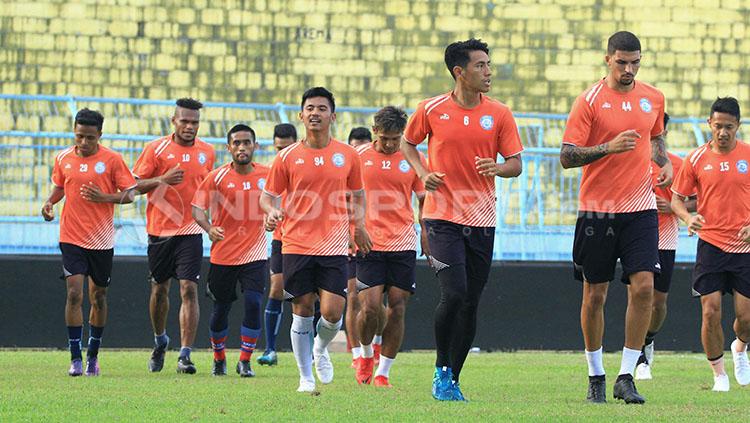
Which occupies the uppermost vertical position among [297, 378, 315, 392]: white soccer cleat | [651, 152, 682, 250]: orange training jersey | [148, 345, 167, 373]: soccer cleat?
[651, 152, 682, 250]: orange training jersey

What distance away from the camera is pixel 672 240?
1349 cm

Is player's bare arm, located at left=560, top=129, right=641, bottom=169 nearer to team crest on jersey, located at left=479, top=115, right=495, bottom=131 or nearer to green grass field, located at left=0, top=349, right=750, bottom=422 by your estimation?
team crest on jersey, located at left=479, top=115, right=495, bottom=131

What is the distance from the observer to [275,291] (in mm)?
14453

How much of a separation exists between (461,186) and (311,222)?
4.76 feet

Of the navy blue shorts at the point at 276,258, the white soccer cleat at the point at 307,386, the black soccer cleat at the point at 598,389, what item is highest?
the navy blue shorts at the point at 276,258

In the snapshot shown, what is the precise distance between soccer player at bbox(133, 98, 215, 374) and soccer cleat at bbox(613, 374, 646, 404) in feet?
17.2

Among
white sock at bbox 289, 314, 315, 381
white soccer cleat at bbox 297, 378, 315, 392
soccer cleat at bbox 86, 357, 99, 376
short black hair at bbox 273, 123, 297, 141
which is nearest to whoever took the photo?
white soccer cleat at bbox 297, 378, 315, 392

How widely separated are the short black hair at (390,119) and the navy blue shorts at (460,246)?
271cm

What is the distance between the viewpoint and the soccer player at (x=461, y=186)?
9469 mm

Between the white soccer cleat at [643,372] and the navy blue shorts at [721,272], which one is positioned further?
the white soccer cleat at [643,372]

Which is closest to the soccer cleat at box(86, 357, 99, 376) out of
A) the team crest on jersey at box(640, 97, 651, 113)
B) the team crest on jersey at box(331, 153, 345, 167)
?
the team crest on jersey at box(331, 153, 345, 167)

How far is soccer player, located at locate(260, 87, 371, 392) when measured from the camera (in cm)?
1057

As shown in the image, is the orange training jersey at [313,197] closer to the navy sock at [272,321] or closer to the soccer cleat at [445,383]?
the soccer cleat at [445,383]

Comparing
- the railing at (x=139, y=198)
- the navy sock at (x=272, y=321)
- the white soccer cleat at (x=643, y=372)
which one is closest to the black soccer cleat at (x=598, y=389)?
the white soccer cleat at (x=643, y=372)
